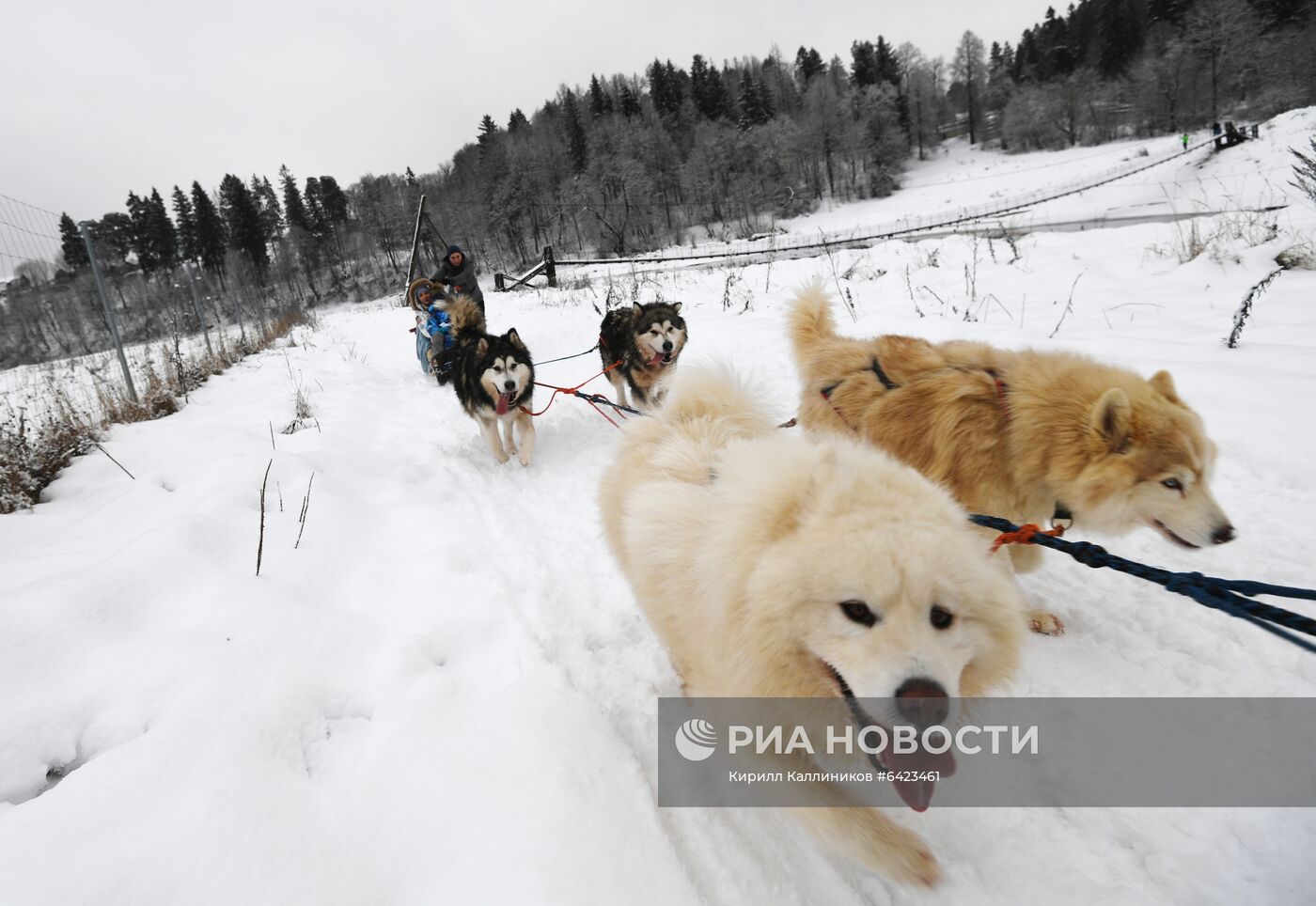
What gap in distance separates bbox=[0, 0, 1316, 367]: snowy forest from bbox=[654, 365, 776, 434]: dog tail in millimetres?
34604

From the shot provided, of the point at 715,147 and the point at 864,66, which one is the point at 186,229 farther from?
the point at 864,66

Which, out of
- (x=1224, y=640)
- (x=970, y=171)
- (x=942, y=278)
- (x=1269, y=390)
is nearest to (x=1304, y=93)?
(x=970, y=171)

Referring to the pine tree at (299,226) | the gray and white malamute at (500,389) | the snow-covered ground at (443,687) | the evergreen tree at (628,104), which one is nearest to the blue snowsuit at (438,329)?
the gray and white malamute at (500,389)

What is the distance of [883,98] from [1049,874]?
6633 centimetres

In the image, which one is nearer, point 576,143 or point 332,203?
point 576,143

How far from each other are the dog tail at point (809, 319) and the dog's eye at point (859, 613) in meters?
2.46

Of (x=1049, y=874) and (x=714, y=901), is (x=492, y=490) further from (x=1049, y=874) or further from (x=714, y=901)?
(x=1049, y=874)

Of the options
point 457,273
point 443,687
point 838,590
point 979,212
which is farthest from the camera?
point 979,212

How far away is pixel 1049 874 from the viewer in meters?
1.65

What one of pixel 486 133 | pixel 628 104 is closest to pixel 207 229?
pixel 486 133

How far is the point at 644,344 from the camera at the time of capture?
20.4 ft

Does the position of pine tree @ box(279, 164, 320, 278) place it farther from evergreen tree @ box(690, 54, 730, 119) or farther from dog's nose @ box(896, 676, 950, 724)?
dog's nose @ box(896, 676, 950, 724)

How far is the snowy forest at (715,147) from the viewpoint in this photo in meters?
38.2

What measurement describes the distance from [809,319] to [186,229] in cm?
7083
